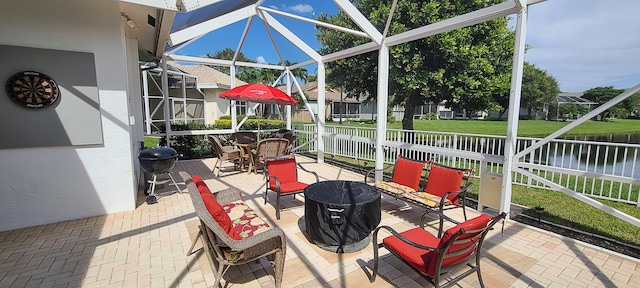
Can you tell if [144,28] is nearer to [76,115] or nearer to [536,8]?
[76,115]

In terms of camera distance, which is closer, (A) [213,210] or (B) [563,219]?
(A) [213,210]

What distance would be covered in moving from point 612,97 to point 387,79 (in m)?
3.52

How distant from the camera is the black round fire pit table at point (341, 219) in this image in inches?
123

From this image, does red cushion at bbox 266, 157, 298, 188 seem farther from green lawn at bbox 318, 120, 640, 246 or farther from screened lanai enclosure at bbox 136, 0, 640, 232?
green lawn at bbox 318, 120, 640, 246

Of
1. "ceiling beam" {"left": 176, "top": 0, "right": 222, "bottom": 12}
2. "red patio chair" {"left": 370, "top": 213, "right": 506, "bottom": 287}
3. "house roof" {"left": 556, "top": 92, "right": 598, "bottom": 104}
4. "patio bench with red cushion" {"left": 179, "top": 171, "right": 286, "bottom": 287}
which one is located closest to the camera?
"red patio chair" {"left": 370, "top": 213, "right": 506, "bottom": 287}

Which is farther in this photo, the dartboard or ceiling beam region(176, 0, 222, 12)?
the dartboard

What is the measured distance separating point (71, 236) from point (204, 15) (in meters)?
5.13

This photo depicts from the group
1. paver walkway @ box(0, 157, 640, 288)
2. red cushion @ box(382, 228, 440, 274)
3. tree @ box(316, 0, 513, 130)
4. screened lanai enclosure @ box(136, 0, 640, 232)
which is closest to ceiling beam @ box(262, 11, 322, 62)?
screened lanai enclosure @ box(136, 0, 640, 232)

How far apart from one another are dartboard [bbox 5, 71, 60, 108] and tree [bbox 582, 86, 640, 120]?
733cm

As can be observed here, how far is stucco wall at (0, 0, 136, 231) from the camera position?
12.0ft

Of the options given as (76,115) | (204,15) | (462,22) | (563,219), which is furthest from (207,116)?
(563,219)

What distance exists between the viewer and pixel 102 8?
3.96m

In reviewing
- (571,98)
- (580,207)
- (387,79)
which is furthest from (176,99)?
(580,207)

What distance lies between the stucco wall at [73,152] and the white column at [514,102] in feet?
18.9
